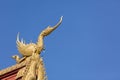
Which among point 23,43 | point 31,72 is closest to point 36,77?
point 31,72

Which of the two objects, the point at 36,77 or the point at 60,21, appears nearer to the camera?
the point at 36,77

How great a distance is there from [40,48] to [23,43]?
919mm

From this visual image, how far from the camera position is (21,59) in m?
19.6

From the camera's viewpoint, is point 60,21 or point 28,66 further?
point 60,21

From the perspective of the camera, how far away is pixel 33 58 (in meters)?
19.1

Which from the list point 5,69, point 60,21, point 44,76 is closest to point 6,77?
point 5,69

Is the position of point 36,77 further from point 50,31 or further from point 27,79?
point 50,31

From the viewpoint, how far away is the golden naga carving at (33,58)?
61.7 ft

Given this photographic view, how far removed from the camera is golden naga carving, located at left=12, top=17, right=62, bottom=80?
61.7ft

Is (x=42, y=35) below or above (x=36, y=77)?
above

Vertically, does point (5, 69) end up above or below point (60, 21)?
below

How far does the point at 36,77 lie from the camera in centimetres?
1880

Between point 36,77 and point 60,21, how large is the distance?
256 centimetres

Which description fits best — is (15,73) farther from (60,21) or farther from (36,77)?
(60,21)
